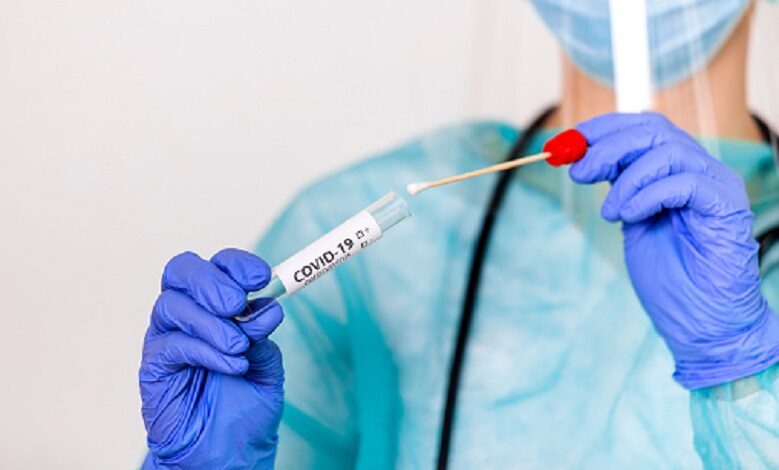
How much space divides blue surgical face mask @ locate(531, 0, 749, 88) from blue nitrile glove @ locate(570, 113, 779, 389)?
0.12 metres

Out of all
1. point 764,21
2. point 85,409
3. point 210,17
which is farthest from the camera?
point 85,409

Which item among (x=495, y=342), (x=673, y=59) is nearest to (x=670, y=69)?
(x=673, y=59)

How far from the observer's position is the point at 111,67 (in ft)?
4.76

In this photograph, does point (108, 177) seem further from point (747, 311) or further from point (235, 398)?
point (747, 311)

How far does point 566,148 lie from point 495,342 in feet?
0.98

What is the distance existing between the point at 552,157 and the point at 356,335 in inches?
14.5

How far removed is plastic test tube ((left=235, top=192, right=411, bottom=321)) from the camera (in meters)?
1.04

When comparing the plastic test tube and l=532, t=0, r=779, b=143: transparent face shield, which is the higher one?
l=532, t=0, r=779, b=143: transparent face shield

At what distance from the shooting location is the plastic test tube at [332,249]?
1044mm

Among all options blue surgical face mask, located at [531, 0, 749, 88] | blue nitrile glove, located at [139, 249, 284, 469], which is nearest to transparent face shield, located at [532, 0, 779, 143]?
blue surgical face mask, located at [531, 0, 749, 88]

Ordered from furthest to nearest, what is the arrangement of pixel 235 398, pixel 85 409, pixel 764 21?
pixel 85 409 → pixel 764 21 → pixel 235 398

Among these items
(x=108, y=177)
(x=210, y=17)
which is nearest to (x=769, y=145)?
(x=210, y=17)

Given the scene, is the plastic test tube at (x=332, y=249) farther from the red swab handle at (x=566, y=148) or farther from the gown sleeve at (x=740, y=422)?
the gown sleeve at (x=740, y=422)

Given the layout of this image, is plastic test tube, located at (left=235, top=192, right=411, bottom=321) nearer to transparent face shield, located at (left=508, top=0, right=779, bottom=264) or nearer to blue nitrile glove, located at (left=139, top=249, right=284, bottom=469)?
blue nitrile glove, located at (left=139, top=249, right=284, bottom=469)
